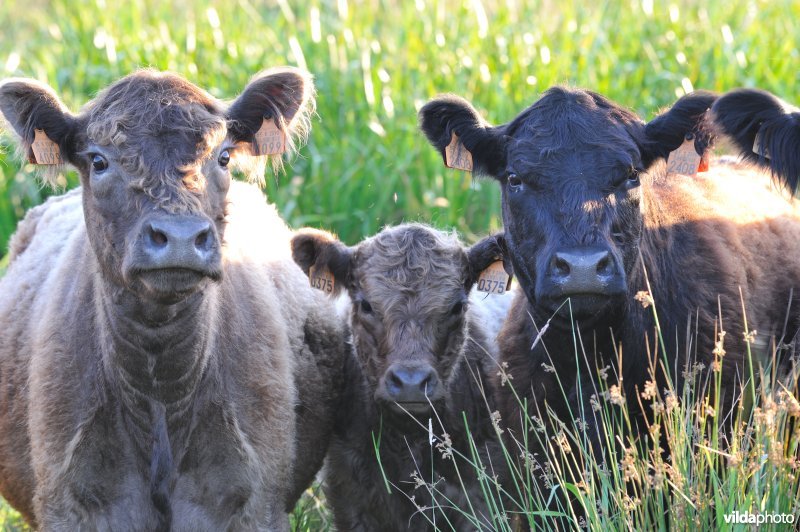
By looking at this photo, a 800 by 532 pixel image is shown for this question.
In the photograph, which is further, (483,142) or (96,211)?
(483,142)

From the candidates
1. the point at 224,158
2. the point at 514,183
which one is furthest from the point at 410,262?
the point at 224,158

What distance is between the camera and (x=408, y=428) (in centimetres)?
570

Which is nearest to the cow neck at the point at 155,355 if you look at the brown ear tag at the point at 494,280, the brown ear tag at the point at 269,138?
the brown ear tag at the point at 269,138

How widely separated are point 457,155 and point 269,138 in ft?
3.25

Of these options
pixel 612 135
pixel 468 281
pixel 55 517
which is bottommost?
pixel 55 517

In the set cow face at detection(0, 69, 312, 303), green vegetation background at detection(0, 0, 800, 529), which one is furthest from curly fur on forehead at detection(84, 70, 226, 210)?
green vegetation background at detection(0, 0, 800, 529)

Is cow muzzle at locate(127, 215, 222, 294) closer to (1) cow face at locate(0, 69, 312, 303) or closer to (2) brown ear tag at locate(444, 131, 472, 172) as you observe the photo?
(1) cow face at locate(0, 69, 312, 303)

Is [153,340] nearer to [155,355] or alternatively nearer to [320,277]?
[155,355]

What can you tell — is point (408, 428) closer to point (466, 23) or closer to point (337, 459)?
point (337, 459)

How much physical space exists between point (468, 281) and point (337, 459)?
1.15m

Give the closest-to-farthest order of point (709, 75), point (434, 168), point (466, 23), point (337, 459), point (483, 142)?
point (483, 142)
point (337, 459)
point (434, 168)
point (709, 75)
point (466, 23)

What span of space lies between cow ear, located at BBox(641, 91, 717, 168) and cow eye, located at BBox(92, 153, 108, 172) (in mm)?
2406

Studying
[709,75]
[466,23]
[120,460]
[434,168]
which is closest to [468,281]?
[120,460]

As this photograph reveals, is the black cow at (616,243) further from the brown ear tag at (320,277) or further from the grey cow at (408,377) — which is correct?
the brown ear tag at (320,277)
